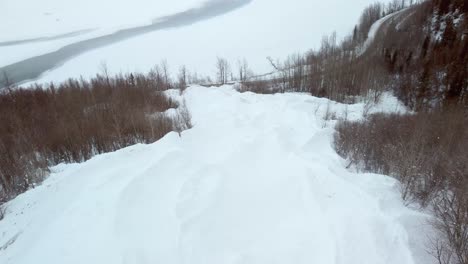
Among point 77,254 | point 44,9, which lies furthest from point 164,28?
point 77,254

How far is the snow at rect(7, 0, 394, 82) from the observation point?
38.2 metres

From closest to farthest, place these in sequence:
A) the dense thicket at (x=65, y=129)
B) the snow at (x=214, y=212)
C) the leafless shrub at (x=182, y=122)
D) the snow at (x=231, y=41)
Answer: the snow at (x=214, y=212), the dense thicket at (x=65, y=129), the leafless shrub at (x=182, y=122), the snow at (x=231, y=41)

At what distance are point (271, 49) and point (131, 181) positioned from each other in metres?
45.2

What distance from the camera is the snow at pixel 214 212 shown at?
11.2 feet

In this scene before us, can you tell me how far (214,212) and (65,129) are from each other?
22.6ft

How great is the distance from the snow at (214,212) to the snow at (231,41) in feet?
104

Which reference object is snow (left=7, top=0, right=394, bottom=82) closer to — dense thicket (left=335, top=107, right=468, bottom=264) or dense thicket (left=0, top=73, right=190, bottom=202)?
dense thicket (left=0, top=73, right=190, bottom=202)

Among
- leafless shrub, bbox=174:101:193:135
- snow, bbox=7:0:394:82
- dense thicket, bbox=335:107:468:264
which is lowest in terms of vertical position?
dense thicket, bbox=335:107:468:264

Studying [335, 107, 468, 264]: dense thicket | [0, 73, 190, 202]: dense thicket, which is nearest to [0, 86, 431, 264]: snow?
[335, 107, 468, 264]: dense thicket

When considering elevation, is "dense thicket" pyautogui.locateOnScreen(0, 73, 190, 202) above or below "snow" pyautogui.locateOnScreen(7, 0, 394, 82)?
below

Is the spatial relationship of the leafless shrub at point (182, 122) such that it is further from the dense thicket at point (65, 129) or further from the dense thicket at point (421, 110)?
the dense thicket at point (421, 110)

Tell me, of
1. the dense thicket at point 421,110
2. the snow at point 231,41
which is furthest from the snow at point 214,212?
the snow at point 231,41

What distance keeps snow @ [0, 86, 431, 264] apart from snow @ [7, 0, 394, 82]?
3156 centimetres

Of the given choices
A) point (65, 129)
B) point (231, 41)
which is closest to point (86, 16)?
point (231, 41)
